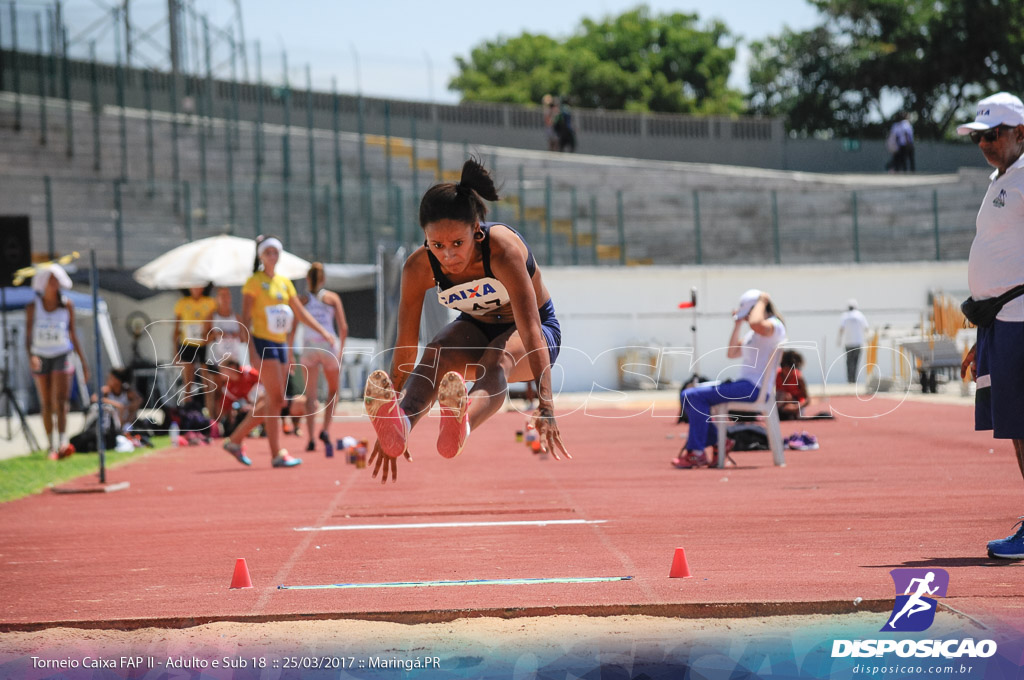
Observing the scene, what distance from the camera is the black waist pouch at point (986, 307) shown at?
585cm

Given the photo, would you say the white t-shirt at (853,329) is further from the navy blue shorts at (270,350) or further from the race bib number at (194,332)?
the navy blue shorts at (270,350)

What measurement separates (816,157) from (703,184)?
8429 mm

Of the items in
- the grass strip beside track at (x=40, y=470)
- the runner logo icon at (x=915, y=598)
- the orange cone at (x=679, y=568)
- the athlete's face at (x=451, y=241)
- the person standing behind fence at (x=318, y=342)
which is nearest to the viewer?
the runner logo icon at (x=915, y=598)

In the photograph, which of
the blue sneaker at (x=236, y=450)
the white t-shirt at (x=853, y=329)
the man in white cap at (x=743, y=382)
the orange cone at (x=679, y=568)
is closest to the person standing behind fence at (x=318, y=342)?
the blue sneaker at (x=236, y=450)

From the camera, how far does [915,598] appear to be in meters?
4.58

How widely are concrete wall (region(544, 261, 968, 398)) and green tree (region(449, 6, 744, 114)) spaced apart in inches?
907

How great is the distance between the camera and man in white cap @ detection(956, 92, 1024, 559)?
A: 5.80 meters

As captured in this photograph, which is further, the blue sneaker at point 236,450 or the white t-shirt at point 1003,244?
the blue sneaker at point 236,450

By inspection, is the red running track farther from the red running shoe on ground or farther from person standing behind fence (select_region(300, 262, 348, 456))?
person standing behind fence (select_region(300, 262, 348, 456))

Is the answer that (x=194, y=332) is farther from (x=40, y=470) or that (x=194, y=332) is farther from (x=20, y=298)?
→ (x=20, y=298)

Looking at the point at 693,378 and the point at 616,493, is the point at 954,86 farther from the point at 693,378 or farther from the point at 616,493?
the point at 616,493

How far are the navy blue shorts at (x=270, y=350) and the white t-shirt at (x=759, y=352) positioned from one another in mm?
4495

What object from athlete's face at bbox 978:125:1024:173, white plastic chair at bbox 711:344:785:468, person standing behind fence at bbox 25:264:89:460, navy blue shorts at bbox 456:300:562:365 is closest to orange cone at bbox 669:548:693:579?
navy blue shorts at bbox 456:300:562:365

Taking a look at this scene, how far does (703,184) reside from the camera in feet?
119
